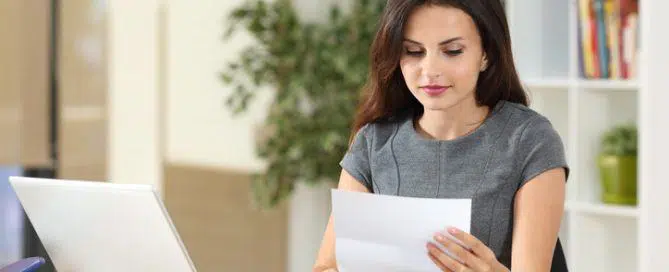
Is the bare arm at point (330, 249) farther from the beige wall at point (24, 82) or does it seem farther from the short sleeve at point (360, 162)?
the beige wall at point (24, 82)

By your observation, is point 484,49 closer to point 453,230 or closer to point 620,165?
point 453,230

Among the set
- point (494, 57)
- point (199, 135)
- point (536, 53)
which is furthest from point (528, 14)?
point (494, 57)

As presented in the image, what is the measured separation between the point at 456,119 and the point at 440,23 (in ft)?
0.64

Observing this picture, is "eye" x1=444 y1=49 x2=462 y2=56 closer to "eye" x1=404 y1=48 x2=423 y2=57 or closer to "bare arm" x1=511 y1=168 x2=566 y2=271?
"eye" x1=404 y1=48 x2=423 y2=57

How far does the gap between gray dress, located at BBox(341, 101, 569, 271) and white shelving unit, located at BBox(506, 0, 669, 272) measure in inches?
75.9

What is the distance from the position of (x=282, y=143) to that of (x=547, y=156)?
2.79 meters

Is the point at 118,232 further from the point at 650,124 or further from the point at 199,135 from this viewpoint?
the point at 199,135

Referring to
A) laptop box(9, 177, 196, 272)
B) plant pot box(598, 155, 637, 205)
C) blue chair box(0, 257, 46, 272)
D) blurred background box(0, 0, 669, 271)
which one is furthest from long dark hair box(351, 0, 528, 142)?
plant pot box(598, 155, 637, 205)

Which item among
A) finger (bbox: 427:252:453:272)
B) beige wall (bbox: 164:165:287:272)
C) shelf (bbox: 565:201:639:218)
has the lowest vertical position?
beige wall (bbox: 164:165:287:272)

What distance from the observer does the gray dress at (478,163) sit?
1.85 m

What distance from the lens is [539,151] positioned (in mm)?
1829

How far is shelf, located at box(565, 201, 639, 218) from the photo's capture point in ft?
12.4

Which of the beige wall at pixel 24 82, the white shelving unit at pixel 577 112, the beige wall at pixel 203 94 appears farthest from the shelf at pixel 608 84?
the beige wall at pixel 24 82

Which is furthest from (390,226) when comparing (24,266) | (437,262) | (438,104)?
(24,266)
